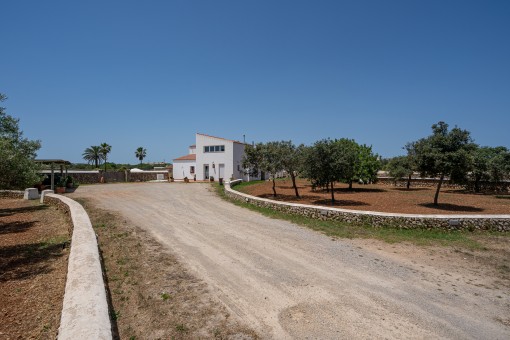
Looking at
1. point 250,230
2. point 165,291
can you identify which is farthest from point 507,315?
point 250,230

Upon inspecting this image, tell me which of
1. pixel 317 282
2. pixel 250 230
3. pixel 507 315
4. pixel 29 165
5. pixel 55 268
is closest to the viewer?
pixel 507 315

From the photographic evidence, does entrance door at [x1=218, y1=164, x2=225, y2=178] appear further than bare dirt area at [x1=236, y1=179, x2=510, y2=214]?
Yes

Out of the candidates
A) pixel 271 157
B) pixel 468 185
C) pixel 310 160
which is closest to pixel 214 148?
pixel 271 157

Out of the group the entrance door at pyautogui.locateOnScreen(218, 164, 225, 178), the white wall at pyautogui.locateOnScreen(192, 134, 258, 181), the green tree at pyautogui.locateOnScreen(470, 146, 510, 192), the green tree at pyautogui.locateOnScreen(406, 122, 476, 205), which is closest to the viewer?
the green tree at pyautogui.locateOnScreen(406, 122, 476, 205)

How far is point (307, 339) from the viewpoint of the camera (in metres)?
4.33

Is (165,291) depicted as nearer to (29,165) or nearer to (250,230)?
(250,230)

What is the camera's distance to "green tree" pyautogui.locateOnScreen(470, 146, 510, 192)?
2372cm

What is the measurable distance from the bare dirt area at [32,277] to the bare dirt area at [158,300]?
1007 mm

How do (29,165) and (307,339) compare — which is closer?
(307,339)

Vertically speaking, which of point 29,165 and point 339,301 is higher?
point 29,165

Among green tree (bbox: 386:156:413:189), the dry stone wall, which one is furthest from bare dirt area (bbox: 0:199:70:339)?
the dry stone wall

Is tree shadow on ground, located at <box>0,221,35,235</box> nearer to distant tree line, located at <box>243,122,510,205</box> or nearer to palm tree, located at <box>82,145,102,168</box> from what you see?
distant tree line, located at <box>243,122,510,205</box>

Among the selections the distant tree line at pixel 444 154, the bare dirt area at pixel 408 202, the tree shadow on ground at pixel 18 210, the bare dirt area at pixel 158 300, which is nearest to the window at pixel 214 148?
the bare dirt area at pixel 408 202

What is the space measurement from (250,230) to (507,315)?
8.18m
